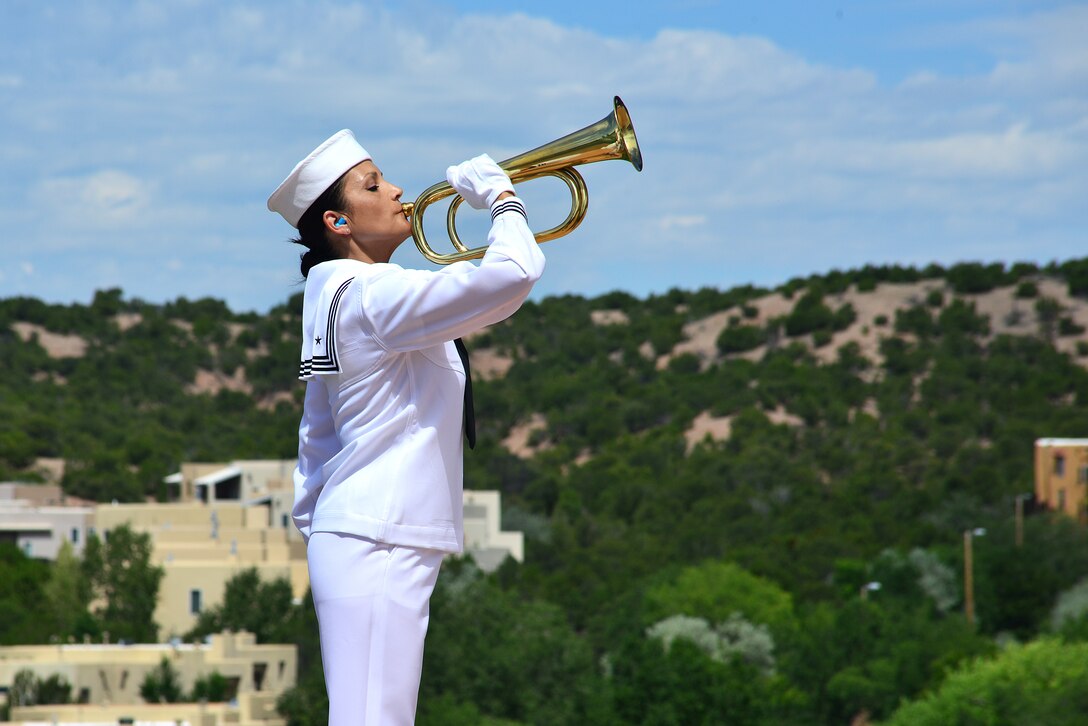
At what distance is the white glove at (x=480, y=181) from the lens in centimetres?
470

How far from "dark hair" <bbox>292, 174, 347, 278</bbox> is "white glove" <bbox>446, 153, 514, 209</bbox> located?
336 mm

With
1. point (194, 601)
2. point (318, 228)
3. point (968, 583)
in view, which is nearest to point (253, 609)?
point (194, 601)

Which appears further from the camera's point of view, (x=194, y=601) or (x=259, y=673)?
(x=194, y=601)

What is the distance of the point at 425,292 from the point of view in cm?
452

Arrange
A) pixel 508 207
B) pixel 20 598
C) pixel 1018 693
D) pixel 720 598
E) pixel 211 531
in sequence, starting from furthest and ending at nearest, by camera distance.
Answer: pixel 211 531 < pixel 20 598 < pixel 720 598 < pixel 1018 693 < pixel 508 207

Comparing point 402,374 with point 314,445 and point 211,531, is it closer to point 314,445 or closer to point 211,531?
point 314,445

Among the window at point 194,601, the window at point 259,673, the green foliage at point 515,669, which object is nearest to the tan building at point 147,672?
the window at point 259,673

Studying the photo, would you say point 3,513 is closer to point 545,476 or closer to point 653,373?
point 545,476

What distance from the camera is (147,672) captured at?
44.2 metres

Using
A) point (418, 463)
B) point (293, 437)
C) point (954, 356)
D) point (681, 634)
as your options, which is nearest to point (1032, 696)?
point (681, 634)

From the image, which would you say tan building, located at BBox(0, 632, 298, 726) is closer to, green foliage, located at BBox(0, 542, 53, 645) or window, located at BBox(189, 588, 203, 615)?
green foliage, located at BBox(0, 542, 53, 645)

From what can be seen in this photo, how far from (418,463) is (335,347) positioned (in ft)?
1.13

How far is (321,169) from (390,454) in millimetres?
779

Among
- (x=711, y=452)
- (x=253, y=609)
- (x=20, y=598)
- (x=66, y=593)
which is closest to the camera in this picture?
(x=253, y=609)
